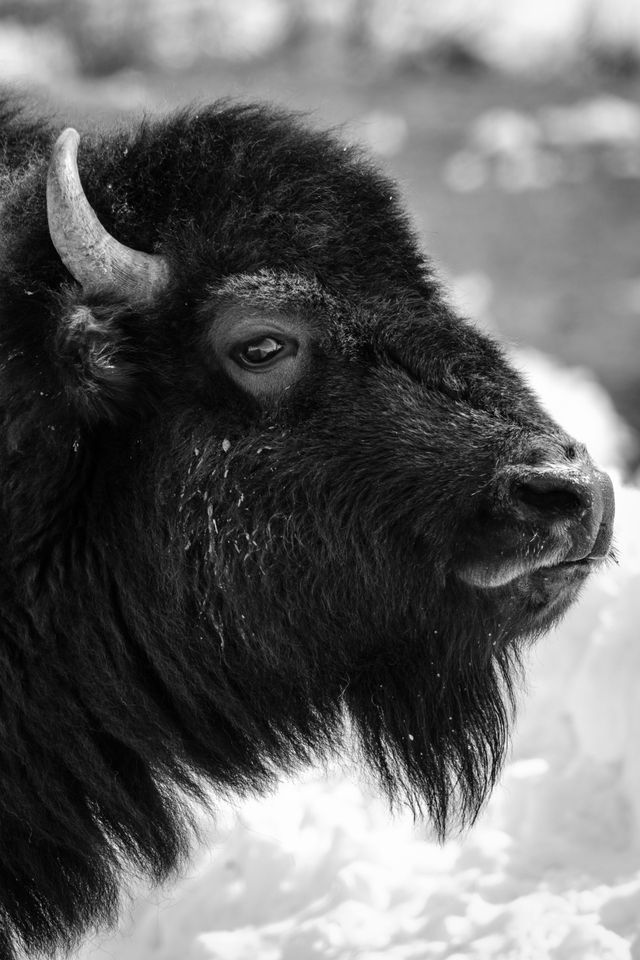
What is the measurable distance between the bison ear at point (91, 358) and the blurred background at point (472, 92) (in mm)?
11628

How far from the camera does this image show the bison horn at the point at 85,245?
3.32 metres

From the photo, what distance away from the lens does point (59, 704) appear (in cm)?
354

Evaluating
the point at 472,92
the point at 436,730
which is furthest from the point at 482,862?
the point at 472,92

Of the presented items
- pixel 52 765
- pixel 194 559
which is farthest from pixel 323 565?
pixel 52 765

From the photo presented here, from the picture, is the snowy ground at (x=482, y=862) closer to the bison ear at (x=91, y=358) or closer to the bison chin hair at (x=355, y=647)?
the bison chin hair at (x=355, y=647)

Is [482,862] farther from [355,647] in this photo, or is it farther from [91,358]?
[91,358]

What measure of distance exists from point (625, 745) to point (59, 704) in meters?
2.25

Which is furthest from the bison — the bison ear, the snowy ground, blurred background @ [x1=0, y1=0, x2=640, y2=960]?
the snowy ground

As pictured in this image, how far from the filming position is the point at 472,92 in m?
18.2

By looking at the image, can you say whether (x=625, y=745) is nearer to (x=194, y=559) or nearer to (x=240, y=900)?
(x=240, y=900)

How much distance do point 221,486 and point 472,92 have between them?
15.9 m

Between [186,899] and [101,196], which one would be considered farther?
[186,899]

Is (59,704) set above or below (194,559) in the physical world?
below

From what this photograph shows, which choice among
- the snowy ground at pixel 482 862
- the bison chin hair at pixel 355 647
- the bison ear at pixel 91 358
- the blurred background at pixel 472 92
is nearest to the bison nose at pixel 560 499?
the bison chin hair at pixel 355 647
